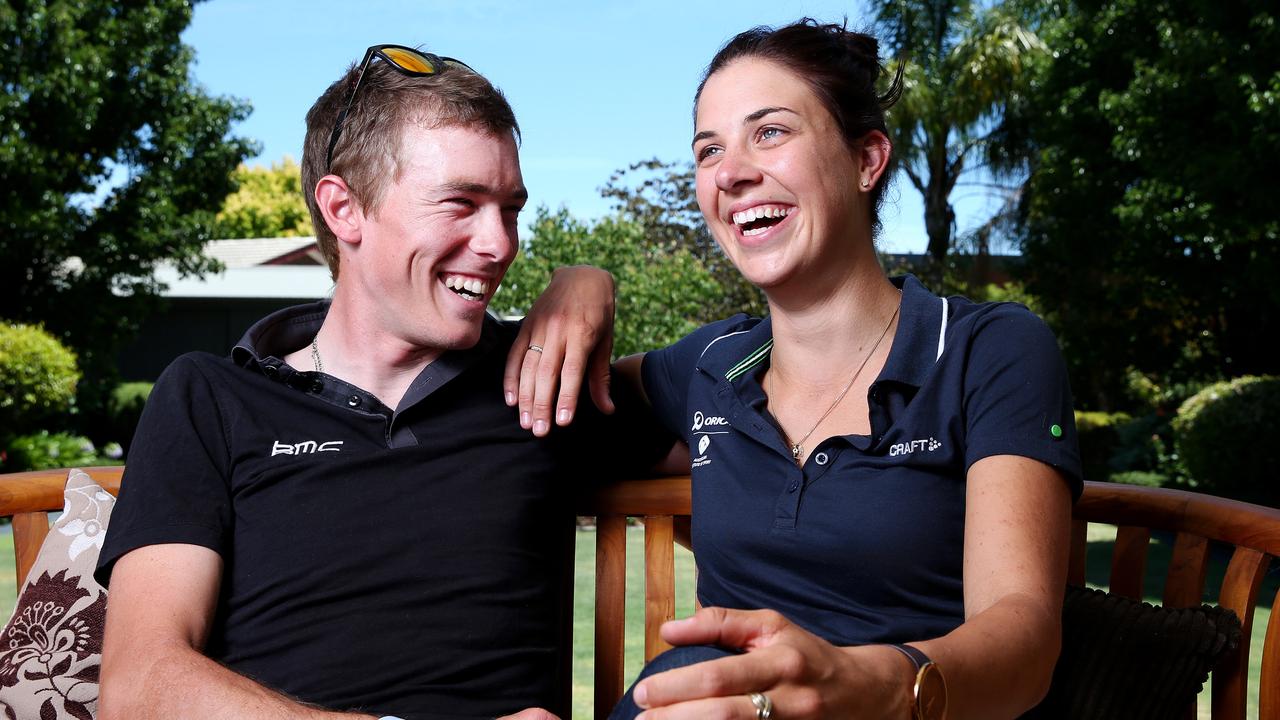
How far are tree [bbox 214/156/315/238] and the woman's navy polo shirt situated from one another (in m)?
47.4

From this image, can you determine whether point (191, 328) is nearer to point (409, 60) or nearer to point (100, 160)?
point (100, 160)

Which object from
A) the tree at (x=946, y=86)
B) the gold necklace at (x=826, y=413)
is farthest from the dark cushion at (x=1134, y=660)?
the tree at (x=946, y=86)

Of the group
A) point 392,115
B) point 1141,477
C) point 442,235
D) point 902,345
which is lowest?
point 1141,477

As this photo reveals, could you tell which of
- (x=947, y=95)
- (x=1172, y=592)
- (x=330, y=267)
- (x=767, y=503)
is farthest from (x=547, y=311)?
(x=947, y=95)

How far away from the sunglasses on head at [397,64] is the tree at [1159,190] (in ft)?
27.7

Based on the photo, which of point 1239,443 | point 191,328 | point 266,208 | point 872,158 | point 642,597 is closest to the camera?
point 872,158

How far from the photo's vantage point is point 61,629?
8.95 ft

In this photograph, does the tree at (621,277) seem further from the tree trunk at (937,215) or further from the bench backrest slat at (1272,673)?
the tree trunk at (937,215)

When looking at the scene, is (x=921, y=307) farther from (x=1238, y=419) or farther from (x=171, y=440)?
(x=1238, y=419)

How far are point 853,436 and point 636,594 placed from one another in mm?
5241

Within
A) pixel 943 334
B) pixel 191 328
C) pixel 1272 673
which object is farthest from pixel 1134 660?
pixel 191 328

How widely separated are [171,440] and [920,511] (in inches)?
61.4

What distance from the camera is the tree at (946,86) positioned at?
78.3ft

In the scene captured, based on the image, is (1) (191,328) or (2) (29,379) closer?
(2) (29,379)
